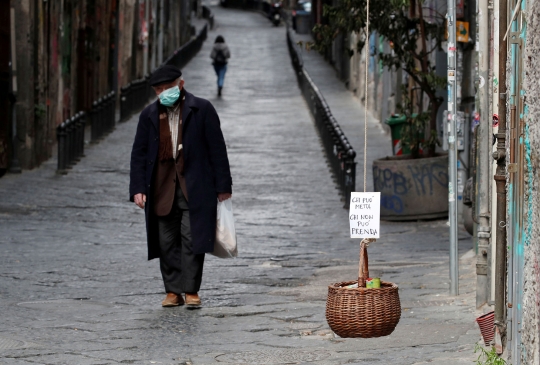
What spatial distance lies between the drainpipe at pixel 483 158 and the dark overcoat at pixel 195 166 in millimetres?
1675

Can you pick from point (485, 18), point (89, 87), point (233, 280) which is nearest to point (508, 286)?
point (485, 18)

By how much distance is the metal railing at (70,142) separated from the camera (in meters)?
17.7

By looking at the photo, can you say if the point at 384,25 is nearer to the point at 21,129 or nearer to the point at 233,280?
the point at 233,280

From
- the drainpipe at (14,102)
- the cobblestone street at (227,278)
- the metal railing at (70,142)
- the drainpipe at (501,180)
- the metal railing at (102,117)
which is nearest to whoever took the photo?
the drainpipe at (501,180)

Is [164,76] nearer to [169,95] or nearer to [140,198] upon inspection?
[169,95]

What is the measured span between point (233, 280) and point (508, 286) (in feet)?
13.6

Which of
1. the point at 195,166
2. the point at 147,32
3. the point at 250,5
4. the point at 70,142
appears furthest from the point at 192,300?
the point at 250,5

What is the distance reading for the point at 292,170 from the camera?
18.1 metres

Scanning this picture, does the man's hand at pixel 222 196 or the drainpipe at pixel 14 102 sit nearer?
the man's hand at pixel 222 196

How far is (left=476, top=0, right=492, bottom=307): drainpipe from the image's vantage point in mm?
7871

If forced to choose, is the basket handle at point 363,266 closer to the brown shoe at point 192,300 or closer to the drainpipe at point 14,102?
the brown shoe at point 192,300

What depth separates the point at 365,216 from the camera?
21.0 ft

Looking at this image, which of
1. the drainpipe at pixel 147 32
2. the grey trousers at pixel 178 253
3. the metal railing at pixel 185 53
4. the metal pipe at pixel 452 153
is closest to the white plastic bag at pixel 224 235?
the grey trousers at pixel 178 253

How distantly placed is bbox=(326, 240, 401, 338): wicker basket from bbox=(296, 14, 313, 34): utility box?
1753 inches
